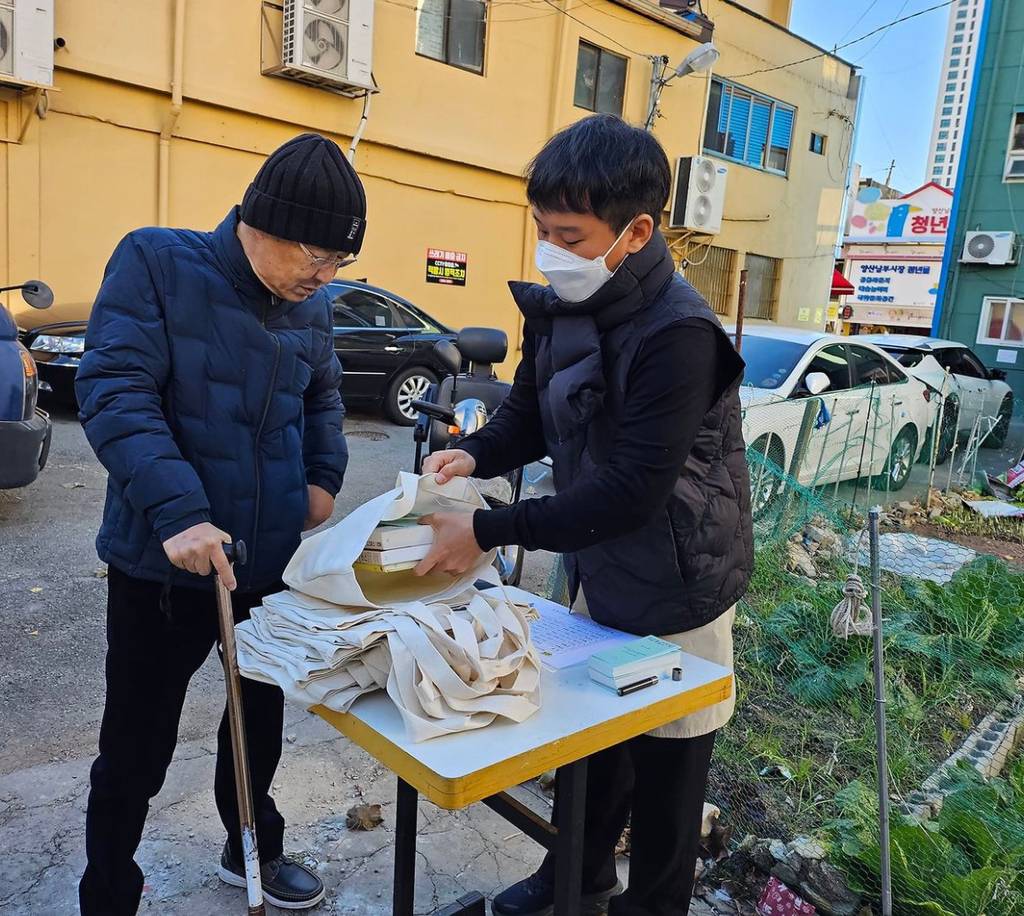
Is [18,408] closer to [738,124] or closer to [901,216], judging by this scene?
[738,124]

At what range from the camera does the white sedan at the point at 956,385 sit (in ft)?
31.2

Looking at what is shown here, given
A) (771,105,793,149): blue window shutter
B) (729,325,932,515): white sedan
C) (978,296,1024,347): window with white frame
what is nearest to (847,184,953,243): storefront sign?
(771,105,793,149): blue window shutter

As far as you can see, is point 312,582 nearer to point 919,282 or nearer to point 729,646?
point 729,646

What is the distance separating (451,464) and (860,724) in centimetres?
242

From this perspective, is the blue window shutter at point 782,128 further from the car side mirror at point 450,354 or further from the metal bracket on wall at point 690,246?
the car side mirror at point 450,354

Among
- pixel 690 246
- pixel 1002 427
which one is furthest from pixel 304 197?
pixel 690 246

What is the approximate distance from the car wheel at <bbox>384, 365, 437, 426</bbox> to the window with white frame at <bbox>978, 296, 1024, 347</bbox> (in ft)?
34.4

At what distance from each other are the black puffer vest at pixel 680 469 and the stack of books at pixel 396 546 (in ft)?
1.24

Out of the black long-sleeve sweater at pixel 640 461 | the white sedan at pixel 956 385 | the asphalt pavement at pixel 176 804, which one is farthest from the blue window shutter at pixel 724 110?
the black long-sleeve sweater at pixel 640 461

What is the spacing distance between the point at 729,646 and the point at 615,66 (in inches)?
554

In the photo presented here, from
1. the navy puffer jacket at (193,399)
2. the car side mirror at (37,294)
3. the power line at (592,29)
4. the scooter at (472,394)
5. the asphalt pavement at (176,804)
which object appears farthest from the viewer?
the power line at (592,29)

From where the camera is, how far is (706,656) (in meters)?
2.01

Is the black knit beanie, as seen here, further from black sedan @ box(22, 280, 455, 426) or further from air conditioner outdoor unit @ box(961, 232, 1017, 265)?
air conditioner outdoor unit @ box(961, 232, 1017, 265)

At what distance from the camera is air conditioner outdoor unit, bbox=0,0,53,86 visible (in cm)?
849
